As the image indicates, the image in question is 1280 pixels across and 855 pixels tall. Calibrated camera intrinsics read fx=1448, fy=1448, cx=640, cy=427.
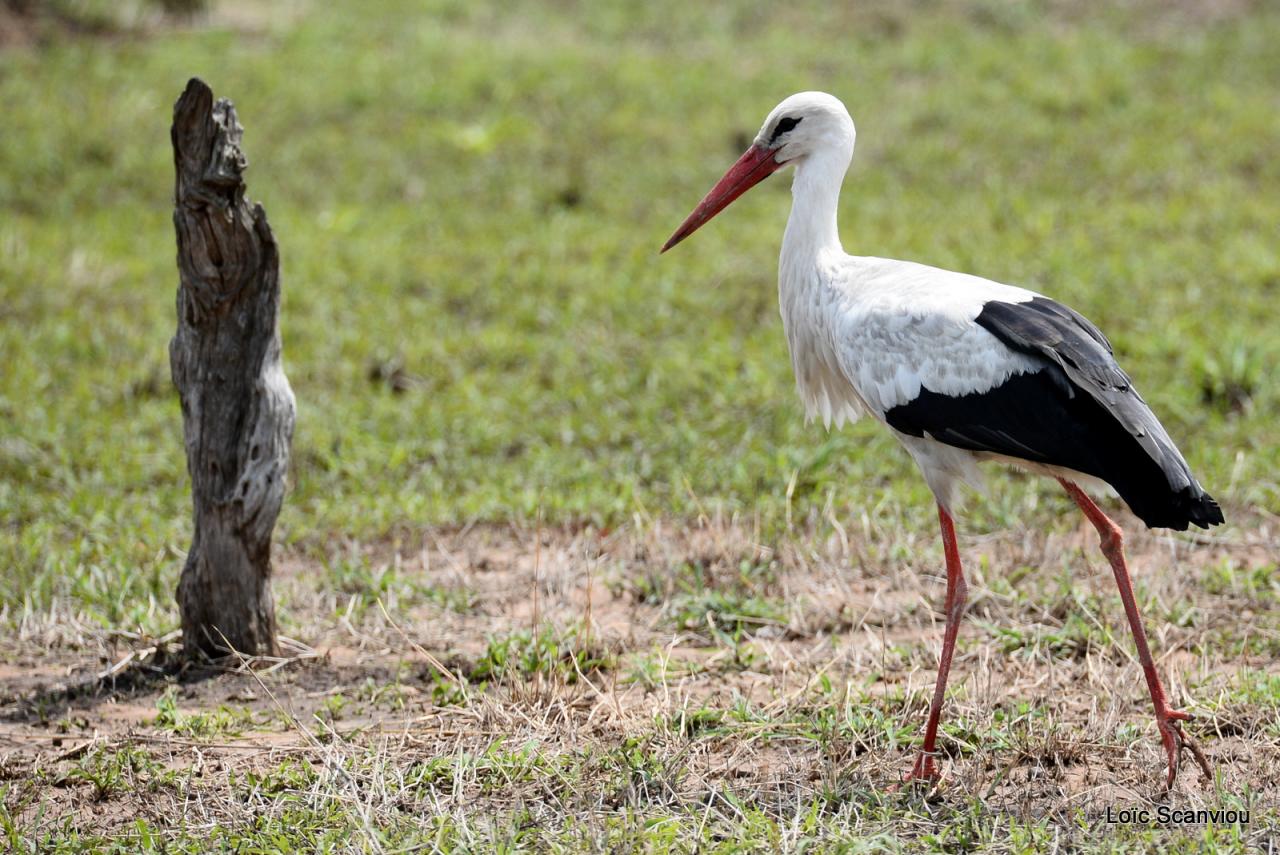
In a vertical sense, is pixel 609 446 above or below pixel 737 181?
below

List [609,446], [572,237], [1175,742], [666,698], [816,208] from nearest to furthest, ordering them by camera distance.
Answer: [1175,742], [666,698], [816,208], [609,446], [572,237]

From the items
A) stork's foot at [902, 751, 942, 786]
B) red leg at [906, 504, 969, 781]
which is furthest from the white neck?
stork's foot at [902, 751, 942, 786]

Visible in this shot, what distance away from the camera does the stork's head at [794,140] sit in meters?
4.25

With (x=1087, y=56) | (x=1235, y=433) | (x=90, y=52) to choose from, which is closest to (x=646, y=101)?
(x=1087, y=56)

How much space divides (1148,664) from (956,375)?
2.84 ft

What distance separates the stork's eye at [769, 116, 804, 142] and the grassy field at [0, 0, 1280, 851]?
135cm

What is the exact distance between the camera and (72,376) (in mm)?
6699

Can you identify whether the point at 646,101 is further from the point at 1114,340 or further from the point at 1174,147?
the point at 1114,340

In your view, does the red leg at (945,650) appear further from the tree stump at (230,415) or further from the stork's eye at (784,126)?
the tree stump at (230,415)

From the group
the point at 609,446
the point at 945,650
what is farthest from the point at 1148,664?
the point at 609,446

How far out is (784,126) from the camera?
170 inches

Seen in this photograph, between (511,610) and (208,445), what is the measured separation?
1122mm

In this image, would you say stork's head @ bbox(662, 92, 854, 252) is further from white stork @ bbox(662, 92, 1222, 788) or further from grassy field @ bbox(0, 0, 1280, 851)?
grassy field @ bbox(0, 0, 1280, 851)

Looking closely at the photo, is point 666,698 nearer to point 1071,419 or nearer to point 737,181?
point 1071,419
